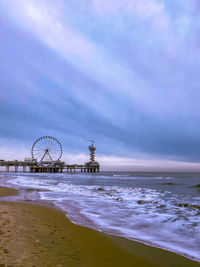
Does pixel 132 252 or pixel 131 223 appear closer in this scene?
pixel 132 252

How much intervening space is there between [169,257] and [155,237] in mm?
1382

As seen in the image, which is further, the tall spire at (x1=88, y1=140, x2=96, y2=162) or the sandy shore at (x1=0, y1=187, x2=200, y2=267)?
the tall spire at (x1=88, y1=140, x2=96, y2=162)

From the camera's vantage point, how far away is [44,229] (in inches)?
219

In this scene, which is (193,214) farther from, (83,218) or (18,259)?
(18,259)

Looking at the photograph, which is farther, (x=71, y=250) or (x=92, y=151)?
(x=92, y=151)

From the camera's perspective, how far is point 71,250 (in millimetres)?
4043

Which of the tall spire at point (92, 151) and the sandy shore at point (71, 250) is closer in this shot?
the sandy shore at point (71, 250)

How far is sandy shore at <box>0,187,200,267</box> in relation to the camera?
338 cm

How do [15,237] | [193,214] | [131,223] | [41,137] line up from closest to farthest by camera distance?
[15,237]
[131,223]
[193,214]
[41,137]

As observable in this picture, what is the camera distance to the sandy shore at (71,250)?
338 cm

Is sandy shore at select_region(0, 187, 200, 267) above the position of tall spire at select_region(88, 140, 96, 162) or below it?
below

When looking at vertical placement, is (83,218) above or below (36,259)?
below

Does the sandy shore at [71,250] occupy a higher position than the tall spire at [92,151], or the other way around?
the tall spire at [92,151]

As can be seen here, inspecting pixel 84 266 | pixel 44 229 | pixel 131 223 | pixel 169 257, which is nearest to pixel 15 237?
pixel 44 229
